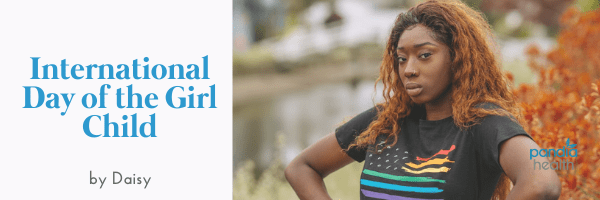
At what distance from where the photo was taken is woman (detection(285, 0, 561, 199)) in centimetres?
119

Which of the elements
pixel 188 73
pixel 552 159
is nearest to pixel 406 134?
pixel 552 159

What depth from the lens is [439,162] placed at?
1.28 metres

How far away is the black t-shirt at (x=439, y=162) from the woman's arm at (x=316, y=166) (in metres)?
0.18

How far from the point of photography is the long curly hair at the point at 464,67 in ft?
4.31

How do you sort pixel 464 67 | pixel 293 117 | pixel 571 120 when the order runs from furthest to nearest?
pixel 293 117
pixel 571 120
pixel 464 67

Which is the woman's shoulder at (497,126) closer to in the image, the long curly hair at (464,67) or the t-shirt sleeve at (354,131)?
the long curly hair at (464,67)

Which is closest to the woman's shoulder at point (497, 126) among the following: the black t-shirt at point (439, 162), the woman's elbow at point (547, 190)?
the black t-shirt at point (439, 162)

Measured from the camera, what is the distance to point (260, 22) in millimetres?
6344

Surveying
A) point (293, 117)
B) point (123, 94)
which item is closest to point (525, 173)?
point (123, 94)

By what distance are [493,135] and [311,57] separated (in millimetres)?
5481

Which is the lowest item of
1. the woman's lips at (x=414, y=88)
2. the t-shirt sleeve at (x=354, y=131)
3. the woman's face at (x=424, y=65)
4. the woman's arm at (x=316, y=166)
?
the woman's arm at (x=316, y=166)

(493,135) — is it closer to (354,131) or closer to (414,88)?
(414,88)

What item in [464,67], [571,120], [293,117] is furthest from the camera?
[293,117]

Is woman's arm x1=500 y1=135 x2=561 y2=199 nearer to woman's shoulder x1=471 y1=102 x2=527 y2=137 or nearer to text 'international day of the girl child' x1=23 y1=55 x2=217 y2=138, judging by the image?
woman's shoulder x1=471 y1=102 x2=527 y2=137
